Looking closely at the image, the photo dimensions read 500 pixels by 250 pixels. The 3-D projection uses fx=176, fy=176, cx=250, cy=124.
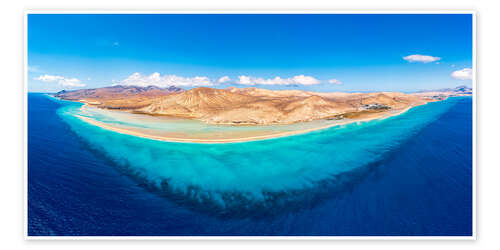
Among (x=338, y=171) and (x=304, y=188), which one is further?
(x=338, y=171)

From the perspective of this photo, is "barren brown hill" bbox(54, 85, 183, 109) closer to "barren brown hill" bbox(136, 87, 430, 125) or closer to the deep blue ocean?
"barren brown hill" bbox(136, 87, 430, 125)

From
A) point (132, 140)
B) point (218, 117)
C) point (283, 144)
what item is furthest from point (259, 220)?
point (218, 117)

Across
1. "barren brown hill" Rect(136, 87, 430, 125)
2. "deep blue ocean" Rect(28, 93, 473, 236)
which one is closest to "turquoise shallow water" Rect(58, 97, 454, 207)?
"deep blue ocean" Rect(28, 93, 473, 236)

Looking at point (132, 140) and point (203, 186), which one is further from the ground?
point (132, 140)

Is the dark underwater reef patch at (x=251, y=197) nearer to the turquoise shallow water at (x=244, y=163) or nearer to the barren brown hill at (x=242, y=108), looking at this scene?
the turquoise shallow water at (x=244, y=163)

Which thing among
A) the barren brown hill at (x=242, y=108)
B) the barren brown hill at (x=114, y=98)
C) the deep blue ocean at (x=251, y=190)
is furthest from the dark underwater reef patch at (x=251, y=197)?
the barren brown hill at (x=114, y=98)
